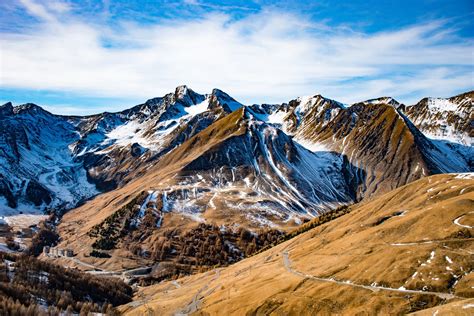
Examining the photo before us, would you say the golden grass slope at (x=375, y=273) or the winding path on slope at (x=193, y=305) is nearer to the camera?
the golden grass slope at (x=375, y=273)

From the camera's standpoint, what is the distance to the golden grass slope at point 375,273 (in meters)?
121

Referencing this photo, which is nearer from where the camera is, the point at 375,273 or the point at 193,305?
the point at 375,273

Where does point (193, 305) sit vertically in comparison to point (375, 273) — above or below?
below

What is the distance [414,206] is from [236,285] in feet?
290

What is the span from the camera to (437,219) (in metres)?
157

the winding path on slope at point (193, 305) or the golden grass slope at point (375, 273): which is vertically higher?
the golden grass slope at point (375, 273)

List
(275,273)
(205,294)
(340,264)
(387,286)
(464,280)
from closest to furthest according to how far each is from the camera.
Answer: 1. (464,280)
2. (387,286)
3. (340,264)
4. (275,273)
5. (205,294)

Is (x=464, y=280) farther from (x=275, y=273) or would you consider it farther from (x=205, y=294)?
(x=205, y=294)

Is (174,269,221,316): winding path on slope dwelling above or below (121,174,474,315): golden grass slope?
below

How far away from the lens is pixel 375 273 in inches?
5404

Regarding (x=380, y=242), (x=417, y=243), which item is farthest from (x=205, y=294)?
(x=417, y=243)

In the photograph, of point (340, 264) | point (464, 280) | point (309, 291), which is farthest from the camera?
point (340, 264)

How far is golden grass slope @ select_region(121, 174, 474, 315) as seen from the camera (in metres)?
121

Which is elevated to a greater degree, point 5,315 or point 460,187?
point 460,187
